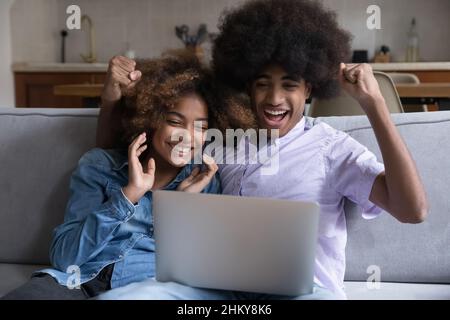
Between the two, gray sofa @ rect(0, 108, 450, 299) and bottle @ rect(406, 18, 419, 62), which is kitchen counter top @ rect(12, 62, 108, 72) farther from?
gray sofa @ rect(0, 108, 450, 299)

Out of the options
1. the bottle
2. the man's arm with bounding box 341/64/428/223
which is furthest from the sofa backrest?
the bottle

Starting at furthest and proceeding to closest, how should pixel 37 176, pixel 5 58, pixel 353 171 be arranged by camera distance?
pixel 5 58 < pixel 37 176 < pixel 353 171

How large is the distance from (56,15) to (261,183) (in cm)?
380

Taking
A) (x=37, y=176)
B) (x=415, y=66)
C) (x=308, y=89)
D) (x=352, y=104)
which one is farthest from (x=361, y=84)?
(x=415, y=66)

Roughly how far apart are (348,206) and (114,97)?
582 mm

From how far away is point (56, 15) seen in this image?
4.61m

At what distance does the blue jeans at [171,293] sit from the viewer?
3.37 feet

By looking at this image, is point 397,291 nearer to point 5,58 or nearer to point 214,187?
point 214,187

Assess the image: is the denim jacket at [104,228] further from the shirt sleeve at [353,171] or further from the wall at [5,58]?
the wall at [5,58]

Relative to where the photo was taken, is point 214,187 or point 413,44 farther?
point 413,44

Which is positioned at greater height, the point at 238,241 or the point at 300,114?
the point at 300,114

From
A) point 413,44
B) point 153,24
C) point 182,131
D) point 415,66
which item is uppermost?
point 153,24

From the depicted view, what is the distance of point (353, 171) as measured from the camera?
1.17 m
